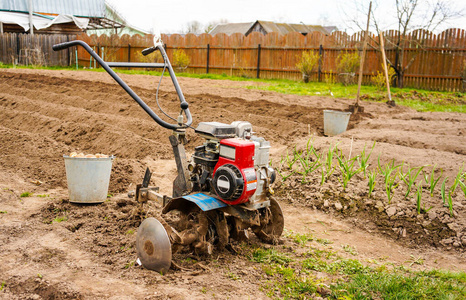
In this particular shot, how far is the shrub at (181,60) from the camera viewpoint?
22.7 metres

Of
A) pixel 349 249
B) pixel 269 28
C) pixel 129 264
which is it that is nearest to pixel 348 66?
pixel 349 249

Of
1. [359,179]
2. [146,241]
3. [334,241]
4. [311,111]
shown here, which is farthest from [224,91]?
[146,241]

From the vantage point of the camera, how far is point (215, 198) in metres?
3.41

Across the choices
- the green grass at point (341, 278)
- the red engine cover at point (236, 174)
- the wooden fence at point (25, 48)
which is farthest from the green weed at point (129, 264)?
the wooden fence at point (25, 48)

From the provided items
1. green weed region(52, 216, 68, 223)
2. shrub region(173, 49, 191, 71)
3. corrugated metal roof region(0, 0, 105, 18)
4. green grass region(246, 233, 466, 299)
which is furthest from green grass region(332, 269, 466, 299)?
corrugated metal roof region(0, 0, 105, 18)

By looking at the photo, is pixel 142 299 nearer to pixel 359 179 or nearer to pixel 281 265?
pixel 281 265

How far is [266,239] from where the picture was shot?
387cm

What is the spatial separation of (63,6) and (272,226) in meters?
31.5

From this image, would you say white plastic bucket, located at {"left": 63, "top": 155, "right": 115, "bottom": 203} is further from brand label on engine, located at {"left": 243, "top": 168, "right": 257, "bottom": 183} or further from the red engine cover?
brand label on engine, located at {"left": 243, "top": 168, "right": 257, "bottom": 183}

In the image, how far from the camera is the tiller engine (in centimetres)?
316

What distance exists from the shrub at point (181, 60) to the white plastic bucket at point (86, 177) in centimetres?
1884

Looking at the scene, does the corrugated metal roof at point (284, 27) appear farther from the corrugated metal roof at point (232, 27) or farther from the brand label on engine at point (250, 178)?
the brand label on engine at point (250, 178)

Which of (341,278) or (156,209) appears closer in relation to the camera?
(341,278)

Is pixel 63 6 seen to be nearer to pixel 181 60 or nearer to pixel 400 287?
pixel 181 60
